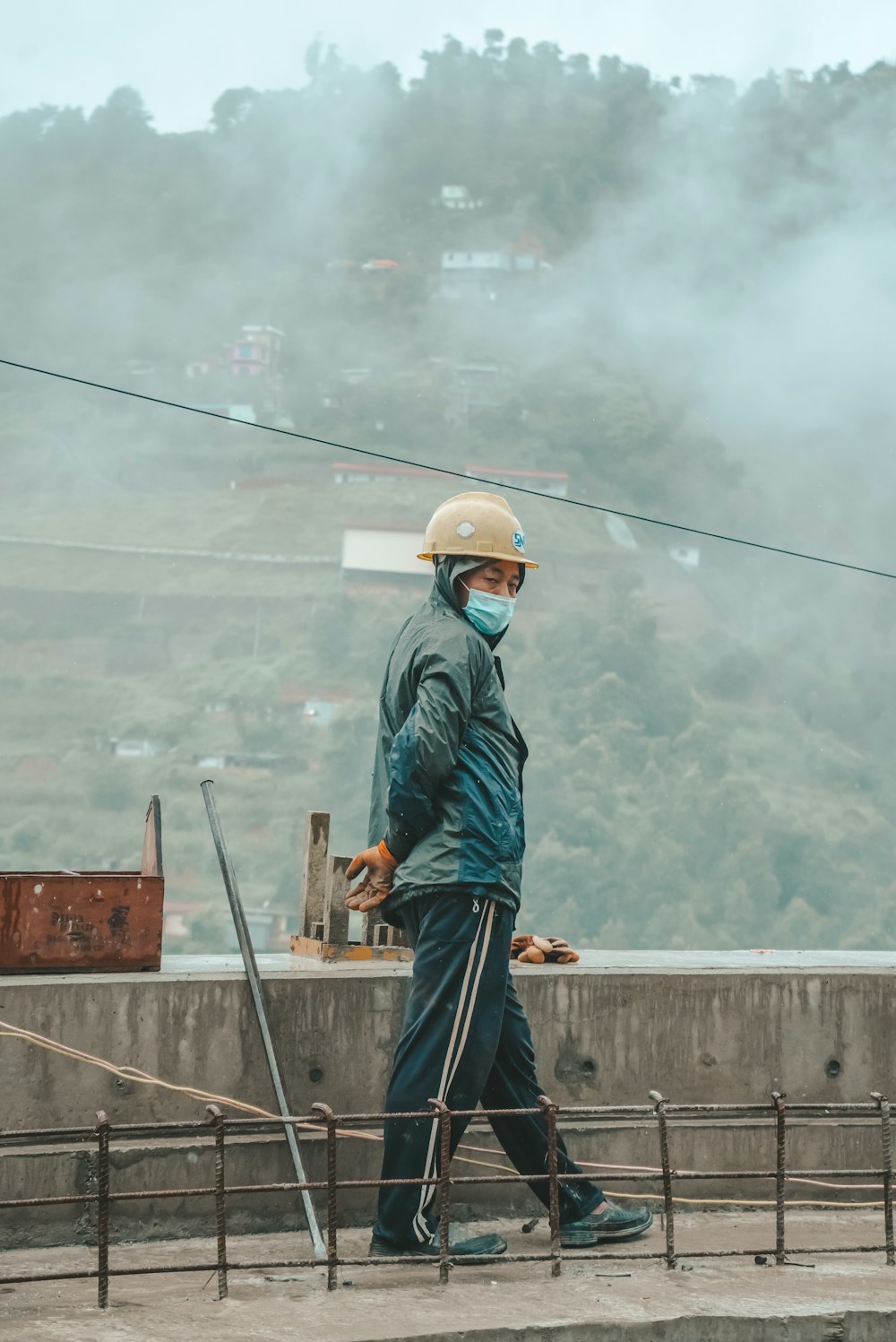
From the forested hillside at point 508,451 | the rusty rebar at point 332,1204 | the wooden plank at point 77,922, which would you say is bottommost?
the rusty rebar at point 332,1204

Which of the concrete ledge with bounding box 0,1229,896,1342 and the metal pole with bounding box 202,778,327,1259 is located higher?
the metal pole with bounding box 202,778,327,1259

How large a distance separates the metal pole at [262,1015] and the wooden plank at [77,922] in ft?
1.02

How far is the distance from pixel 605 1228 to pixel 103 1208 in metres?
1.67

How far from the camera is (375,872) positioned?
15.0 feet

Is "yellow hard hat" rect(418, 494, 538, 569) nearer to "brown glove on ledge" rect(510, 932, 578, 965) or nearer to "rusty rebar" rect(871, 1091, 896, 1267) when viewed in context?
"brown glove on ledge" rect(510, 932, 578, 965)

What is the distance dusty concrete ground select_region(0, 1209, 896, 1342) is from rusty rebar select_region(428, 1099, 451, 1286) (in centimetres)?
6

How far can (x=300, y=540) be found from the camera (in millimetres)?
129000

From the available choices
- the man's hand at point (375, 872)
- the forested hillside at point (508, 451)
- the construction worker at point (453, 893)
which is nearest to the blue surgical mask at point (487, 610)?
the construction worker at point (453, 893)

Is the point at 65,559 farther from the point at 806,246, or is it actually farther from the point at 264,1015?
the point at 264,1015

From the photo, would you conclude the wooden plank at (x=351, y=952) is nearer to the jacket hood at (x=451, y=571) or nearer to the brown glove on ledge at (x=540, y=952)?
the brown glove on ledge at (x=540, y=952)

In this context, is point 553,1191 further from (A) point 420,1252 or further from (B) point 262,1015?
(B) point 262,1015

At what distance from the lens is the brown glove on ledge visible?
5883 mm

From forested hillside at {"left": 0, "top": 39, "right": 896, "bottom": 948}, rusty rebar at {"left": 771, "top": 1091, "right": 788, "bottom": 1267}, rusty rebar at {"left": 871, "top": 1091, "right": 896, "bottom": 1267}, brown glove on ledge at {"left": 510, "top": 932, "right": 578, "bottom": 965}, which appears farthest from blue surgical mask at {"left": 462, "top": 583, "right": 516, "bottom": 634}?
forested hillside at {"left": 0, "top": 39, "right": 896, "bottom": 948}

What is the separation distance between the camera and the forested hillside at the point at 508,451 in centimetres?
10638
